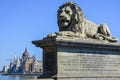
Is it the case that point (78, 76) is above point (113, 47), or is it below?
below

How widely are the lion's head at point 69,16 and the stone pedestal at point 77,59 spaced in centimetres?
121

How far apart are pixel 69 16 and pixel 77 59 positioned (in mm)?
2327

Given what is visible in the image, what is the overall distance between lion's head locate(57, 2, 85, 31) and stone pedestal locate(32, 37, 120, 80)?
1.21 m

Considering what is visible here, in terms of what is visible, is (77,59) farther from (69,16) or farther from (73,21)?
(69,16)

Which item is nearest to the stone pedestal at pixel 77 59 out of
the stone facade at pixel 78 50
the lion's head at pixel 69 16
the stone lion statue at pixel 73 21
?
the stone facade at pixel 78 50

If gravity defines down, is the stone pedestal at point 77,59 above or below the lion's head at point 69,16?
below

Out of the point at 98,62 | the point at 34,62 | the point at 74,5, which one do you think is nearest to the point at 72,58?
the point at 98,62

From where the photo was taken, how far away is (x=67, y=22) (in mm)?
17875

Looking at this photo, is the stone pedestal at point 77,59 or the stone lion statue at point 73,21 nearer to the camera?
the stone pedestal at point 77,59

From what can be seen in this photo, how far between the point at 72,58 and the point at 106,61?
240 cm

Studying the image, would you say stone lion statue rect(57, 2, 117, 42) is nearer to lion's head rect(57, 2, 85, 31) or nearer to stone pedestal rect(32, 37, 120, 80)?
lion's head rect(57, 2, 85, 31)

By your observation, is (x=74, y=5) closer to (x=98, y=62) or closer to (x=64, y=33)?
(x=64, y=33)

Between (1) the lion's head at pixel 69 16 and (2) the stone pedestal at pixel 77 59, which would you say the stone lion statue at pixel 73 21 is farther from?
(2) the stone pedestal at pixel 77 59

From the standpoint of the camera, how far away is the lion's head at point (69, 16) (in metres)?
17.8
